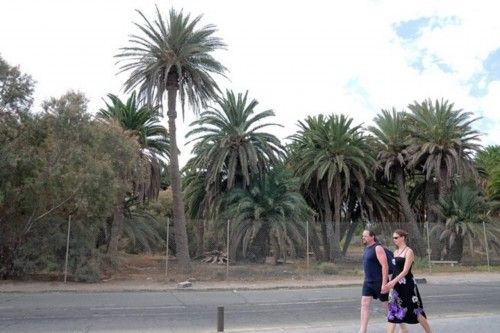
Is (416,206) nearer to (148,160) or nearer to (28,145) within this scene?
(148,160)

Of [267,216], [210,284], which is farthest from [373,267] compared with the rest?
[267,216]

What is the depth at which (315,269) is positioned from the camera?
25.4 metres

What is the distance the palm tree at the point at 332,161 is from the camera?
30992 mm

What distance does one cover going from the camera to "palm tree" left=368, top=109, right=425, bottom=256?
112ft

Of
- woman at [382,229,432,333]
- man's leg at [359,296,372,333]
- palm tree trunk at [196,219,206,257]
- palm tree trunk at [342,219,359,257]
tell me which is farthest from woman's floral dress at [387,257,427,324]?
palm tree trunk at [342,219,359,257]

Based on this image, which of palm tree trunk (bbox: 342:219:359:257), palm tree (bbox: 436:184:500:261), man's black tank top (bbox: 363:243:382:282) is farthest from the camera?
palm tree trunk (bbox: 342:219:359:257)

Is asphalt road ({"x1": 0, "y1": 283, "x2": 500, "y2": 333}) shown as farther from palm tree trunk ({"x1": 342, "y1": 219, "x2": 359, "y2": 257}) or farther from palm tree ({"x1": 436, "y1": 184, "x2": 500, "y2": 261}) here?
palm tree trunk ({"x1": 342, "y1": 219, "x2": 359, "y2": 257})

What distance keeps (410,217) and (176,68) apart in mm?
18356

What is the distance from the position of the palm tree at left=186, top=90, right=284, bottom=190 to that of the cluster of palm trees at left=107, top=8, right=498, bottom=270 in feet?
0.22

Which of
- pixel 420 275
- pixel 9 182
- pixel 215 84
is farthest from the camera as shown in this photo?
pixel 215 84

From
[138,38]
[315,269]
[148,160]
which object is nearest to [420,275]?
[315,269]

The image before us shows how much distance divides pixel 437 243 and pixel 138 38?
20531 mm

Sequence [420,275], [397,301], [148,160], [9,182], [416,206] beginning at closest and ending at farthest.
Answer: [397,301] < [9,182] < [420,275] < [148,160] < [416,206]

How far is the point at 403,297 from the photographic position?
733 centimetres
